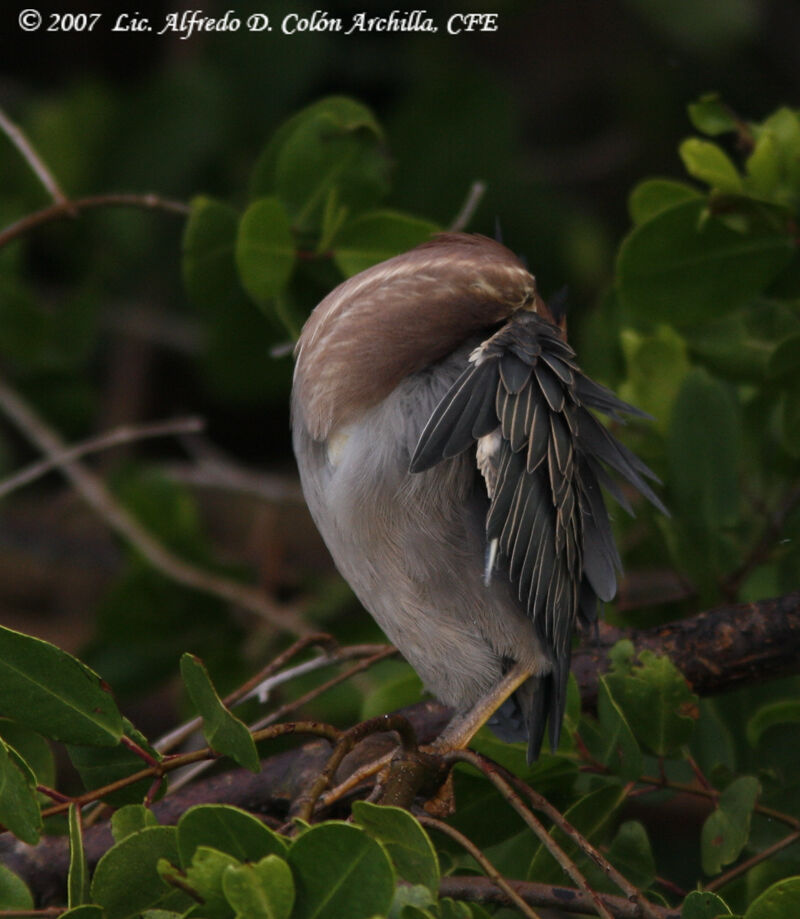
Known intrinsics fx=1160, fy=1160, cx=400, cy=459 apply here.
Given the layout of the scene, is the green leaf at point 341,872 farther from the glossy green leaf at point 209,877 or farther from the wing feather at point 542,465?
the wing feather at point 542,465

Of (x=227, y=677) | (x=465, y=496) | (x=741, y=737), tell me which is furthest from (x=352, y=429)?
(x=227, y=677)

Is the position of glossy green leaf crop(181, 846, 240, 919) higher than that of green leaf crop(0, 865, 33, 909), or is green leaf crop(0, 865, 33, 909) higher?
glossy green leaf crop(181, 846, 240, 919)

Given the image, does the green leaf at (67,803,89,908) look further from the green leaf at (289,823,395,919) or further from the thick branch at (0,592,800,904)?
the thick branch at (0,592,800,904)

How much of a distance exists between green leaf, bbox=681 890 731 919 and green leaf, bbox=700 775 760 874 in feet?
0.69

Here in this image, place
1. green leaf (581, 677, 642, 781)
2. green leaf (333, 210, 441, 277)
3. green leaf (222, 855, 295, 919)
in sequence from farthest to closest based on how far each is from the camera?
green leaf (333, 210, 441, 277) → green leaf (581, 677, 642, 781) → green leaf (222, 855, 295, 919)

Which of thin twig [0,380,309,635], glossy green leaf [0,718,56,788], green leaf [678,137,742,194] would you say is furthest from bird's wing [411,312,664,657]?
thin twig [0,380,309,635]

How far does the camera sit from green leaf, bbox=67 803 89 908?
1052mm

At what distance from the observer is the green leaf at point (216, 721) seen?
1.05 meters

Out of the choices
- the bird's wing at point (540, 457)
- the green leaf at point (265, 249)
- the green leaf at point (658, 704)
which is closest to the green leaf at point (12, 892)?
the bird's wing at point (540, 457)

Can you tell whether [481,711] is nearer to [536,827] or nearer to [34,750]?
[536,827]

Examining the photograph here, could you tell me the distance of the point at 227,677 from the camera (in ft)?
7.51

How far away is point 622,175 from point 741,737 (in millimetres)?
2774

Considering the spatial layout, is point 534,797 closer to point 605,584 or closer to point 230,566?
point 605,584

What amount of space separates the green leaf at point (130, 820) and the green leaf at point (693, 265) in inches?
42.4
